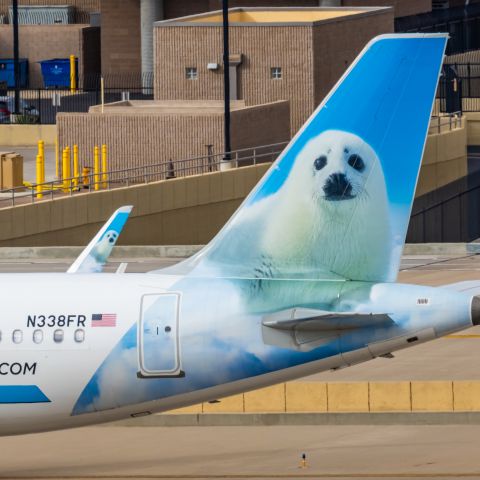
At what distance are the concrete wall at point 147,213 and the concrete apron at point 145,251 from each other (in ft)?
8.89

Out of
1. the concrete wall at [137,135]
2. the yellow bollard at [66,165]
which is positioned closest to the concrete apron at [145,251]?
the yellow bollard at [66,165]

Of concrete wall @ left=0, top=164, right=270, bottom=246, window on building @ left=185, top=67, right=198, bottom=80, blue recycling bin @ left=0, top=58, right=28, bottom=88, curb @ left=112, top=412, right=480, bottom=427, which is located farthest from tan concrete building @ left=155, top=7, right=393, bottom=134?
curb @ left=112, top=412, right=480, bottom=427

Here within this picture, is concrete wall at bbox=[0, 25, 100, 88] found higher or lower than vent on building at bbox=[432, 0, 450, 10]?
lower

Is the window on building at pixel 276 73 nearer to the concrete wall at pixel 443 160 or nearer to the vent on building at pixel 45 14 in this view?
the concrete wall at pixel 443 160

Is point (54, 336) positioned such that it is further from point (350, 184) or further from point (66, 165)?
point (66, 165)

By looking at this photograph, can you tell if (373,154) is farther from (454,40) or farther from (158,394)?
(454,40)

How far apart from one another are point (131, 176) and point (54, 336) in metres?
42.7

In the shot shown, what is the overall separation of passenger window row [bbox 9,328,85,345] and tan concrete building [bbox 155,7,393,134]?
2079 inches

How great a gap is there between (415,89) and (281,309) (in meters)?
3.50

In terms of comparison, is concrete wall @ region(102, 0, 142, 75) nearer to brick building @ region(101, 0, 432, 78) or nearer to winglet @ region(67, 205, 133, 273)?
brick building @ region(101, 0, 432, 78)

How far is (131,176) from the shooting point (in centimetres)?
6562

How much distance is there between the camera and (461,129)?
77.5 metres

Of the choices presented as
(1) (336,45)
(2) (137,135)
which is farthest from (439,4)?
(2) (137,135)

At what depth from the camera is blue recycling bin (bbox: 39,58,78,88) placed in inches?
4129
